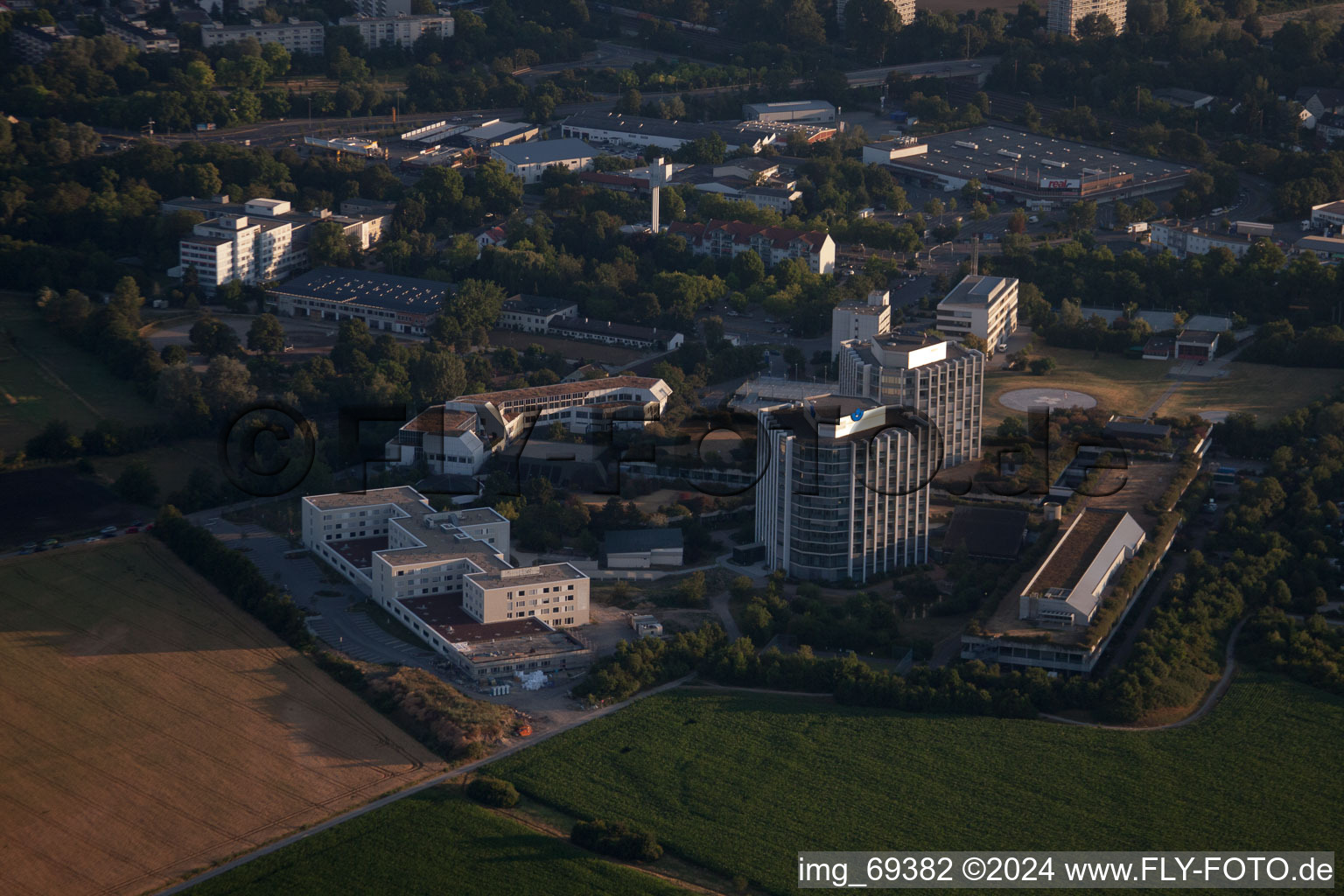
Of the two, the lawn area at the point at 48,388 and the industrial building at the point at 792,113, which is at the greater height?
the industrial building at the point at 792,113

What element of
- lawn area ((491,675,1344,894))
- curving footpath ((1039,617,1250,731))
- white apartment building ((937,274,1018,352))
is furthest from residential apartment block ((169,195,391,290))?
curving footpath ((1039,617,1250,731))

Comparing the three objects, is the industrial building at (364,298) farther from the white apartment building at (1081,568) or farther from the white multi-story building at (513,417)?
the white apartment building at (1081,568)

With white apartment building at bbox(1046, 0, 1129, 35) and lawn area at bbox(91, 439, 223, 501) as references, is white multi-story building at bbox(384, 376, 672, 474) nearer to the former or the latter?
lawn area at bbox(91, 439, 223, 501)

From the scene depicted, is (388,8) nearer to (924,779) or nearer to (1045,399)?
(1045,399)

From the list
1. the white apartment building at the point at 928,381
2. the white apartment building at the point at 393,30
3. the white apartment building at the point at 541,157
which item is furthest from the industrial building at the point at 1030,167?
the white apartment building at the point at 928,381

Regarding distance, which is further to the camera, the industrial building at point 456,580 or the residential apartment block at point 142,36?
the residential apartment block at point 142,36

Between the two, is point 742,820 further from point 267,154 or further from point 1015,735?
point 267,154

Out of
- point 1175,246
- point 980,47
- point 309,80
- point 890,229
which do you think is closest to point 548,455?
point 890,229
